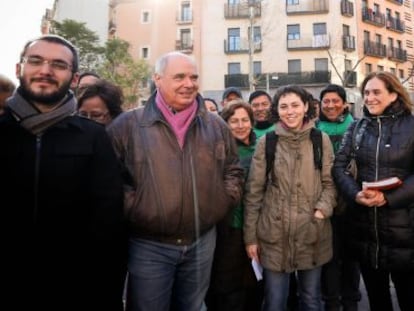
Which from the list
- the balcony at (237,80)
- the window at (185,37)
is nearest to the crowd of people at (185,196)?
the balcony at (237,80)

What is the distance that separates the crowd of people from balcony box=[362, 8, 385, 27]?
111ft

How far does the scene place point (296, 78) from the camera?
3091 cm

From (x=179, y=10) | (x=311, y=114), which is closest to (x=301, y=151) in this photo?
(x=311, y=114)

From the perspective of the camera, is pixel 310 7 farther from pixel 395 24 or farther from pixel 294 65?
pixel 395 24

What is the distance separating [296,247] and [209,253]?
0.73 metres

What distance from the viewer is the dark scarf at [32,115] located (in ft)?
7.18

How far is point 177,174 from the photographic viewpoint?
264 cm

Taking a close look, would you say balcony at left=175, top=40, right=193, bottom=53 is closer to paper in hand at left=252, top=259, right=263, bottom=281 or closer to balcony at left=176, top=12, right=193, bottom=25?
balcony at left=176, top=12, right=193, bottom=25

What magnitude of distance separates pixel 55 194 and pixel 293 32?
32311mm

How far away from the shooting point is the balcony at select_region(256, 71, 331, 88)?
99.5 feet

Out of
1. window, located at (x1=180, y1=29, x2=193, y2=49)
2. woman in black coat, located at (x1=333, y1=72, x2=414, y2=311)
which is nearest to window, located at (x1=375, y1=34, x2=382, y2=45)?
window, located at (x1=180, y1=29, x2=193, y2=49)

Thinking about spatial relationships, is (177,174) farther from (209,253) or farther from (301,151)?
(301,151)

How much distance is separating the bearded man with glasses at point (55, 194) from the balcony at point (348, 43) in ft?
106

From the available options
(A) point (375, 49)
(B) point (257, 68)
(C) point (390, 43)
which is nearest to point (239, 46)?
(B) point (257, 68)
